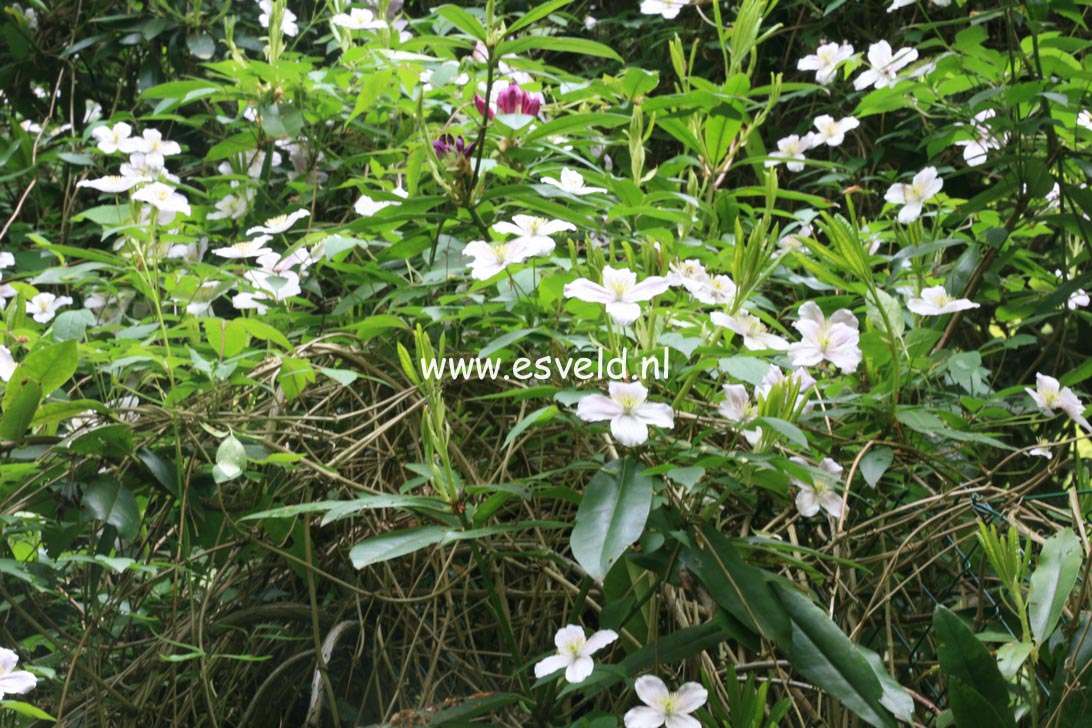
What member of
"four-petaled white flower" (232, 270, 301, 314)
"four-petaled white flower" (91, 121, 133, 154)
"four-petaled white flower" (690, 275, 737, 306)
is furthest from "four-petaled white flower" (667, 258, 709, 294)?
"four-petaled white flower" (91, 121, 133, 154)

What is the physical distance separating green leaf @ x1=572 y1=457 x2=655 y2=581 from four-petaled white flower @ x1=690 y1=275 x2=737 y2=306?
266mm

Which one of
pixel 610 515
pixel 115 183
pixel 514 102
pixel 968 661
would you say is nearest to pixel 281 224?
pixel 115 183

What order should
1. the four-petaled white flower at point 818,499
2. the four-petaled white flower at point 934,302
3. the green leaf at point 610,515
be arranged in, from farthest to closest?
the four-petaled white flower at point 934,302
the four-petaled white flower at point 818,499
the green leaf at point 610,515

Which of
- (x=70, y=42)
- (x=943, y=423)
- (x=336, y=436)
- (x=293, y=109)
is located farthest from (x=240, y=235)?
(x=943, y=423)

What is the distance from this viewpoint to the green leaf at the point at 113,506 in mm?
988

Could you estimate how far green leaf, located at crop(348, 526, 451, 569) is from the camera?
77cm

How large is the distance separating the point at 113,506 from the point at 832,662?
0.70m

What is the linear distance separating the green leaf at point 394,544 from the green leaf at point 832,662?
30cm

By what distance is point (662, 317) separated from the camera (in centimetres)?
99

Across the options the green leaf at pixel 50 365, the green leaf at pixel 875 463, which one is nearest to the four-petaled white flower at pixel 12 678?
the green leaf at pixel 50 365

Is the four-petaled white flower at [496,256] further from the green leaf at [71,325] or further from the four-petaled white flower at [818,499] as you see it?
the green leaf at [71,325]

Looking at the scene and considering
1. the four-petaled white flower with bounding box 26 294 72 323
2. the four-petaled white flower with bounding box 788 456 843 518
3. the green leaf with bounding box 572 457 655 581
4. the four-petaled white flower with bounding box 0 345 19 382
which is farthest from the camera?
the four-petaled white flower with bounding box 26 294 72 323

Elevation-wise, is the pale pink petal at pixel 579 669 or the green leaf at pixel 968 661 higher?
the green leaf at pixel 968 661

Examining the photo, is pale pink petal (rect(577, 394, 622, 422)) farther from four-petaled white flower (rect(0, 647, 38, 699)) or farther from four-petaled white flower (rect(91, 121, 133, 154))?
four-petaled white flower (rect(91, 121, 133, 154))
